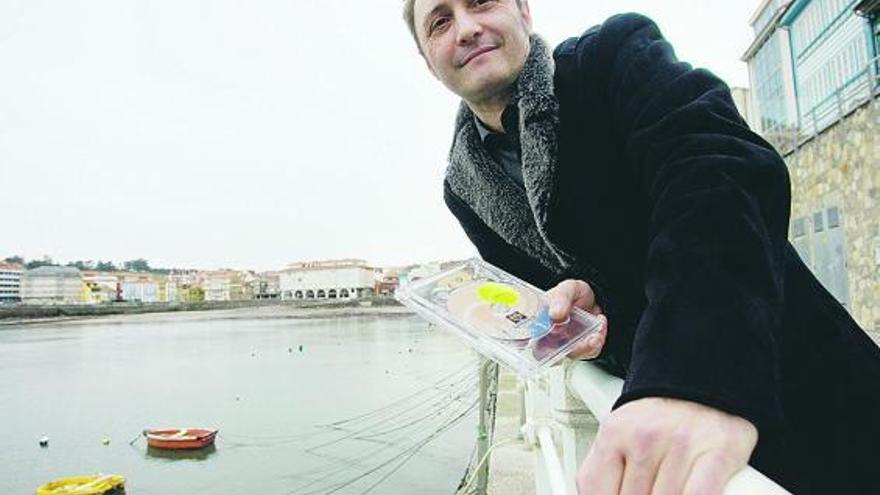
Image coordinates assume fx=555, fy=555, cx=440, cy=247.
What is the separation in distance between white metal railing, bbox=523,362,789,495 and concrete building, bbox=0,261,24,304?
12467cm

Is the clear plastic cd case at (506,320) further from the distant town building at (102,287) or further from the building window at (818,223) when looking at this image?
the distant town building at (102,287)

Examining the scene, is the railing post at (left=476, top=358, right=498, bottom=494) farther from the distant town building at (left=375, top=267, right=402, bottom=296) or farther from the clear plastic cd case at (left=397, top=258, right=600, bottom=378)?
the distant town building at (left=375, top=267, right=402, bottom=296)

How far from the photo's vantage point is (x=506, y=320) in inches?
39.2

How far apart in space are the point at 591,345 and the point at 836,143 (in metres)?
9.04

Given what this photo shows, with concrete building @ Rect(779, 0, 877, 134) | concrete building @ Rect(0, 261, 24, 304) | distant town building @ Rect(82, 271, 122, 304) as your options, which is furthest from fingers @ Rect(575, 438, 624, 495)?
concrete building @ Rect(0, 261, 24, 304)

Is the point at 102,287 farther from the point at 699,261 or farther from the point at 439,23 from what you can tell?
the point at 699,261

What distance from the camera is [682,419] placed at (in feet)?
1.50

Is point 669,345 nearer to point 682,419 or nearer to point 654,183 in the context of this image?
point 682,419

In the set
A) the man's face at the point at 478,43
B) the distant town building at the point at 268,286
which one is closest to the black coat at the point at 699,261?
the man's face at the point at 478,43

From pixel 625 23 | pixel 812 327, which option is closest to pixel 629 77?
pixel 625 23

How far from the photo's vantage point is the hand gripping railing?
393 mm

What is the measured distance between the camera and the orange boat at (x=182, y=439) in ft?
59.9

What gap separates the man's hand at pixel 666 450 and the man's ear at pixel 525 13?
98cm

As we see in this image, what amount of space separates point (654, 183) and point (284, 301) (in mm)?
106294
